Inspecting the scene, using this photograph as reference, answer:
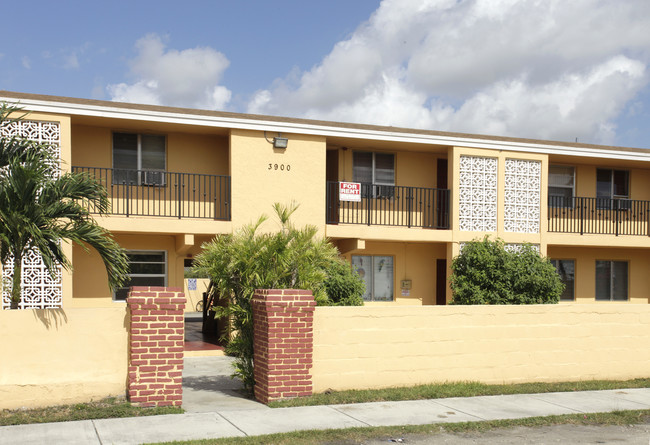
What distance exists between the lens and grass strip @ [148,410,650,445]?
7277mm

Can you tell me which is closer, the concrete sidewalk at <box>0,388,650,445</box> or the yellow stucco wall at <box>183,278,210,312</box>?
the concrete sidewalk at <box>0,388,650,445</box>

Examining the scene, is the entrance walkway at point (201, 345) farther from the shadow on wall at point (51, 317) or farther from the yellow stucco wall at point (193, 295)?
the yellow stucco wall at point (193, 295)

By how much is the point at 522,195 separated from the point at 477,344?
801cm

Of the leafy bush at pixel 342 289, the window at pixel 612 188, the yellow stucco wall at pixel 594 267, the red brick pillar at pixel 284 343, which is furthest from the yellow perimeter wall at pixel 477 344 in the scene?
the window at pixel 612 188

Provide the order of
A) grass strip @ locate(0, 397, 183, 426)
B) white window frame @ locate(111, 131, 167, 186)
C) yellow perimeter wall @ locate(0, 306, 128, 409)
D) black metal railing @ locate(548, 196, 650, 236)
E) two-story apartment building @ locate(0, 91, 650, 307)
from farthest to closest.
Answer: black metal railing @ locate(548, 196, 650, 236), white window frame @ locate(111, 131, 167, 186), two-story apartment building @ locate(0, 91, 650, 307), yellow perimeter wall @ locate(0, 306, 128, 409), grass strip @ locate(0, 397, 183, 426)

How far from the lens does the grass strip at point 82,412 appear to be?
796cm

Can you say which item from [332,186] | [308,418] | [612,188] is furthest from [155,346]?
[612,188]

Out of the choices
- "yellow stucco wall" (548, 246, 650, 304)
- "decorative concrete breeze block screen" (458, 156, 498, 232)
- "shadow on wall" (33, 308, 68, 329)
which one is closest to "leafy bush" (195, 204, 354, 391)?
"shadow on wall" (33, 308, 68, 329)

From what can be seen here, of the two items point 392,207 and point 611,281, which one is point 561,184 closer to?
point 611,281

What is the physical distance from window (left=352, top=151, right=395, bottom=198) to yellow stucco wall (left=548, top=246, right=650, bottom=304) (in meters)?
5.74

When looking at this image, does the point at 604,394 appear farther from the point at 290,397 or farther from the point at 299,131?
the point at 299,131

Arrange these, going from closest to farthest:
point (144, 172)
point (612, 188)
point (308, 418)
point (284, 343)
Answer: point (308, 418)
point (284, 343)
point (144, 172)
point (612, 188)

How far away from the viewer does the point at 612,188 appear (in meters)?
20.3

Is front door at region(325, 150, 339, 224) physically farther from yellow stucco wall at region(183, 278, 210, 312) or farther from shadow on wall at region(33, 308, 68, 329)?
yellow stucco wall at region(183, 278, 210, 312)
